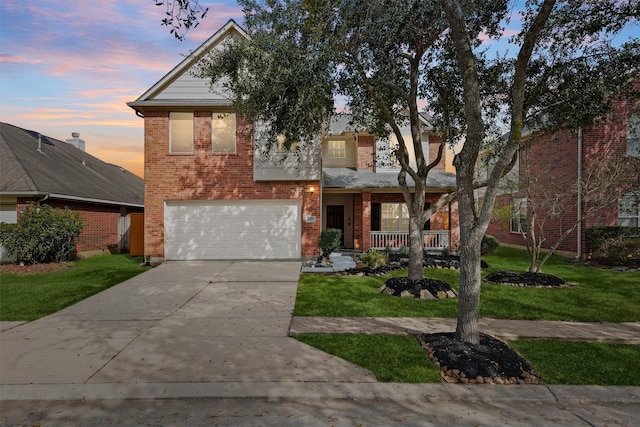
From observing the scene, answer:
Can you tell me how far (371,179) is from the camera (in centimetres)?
1759

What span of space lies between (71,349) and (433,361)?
5176 millimetres

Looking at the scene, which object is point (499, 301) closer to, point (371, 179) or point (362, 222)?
point (362, 222)

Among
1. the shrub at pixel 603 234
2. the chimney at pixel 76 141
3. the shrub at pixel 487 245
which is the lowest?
the shrub at pixel 487 245

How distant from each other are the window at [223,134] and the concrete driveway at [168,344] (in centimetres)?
629

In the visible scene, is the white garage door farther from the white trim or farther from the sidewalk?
the sidewalk

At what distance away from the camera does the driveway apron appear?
4.62m

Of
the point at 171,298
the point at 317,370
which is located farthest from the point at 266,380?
the point at 171,298

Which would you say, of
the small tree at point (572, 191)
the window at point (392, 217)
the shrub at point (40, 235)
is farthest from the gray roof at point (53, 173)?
the small tree at point (572, 191)

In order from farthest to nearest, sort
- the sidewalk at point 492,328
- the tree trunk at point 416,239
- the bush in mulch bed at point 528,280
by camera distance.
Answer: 1. the bush in mulch bed at point 528,280
2. the tree trunk at point 416,239
3. the sidewalk at point 492,328

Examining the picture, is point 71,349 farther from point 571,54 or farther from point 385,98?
point 571,54

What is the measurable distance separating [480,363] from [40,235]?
14555 millimetres

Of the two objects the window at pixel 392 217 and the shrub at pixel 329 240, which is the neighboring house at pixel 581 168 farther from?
the shrub at pixel 329 240

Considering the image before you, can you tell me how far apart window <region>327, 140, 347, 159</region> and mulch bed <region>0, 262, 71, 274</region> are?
12.8m

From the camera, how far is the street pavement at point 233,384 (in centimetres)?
380
